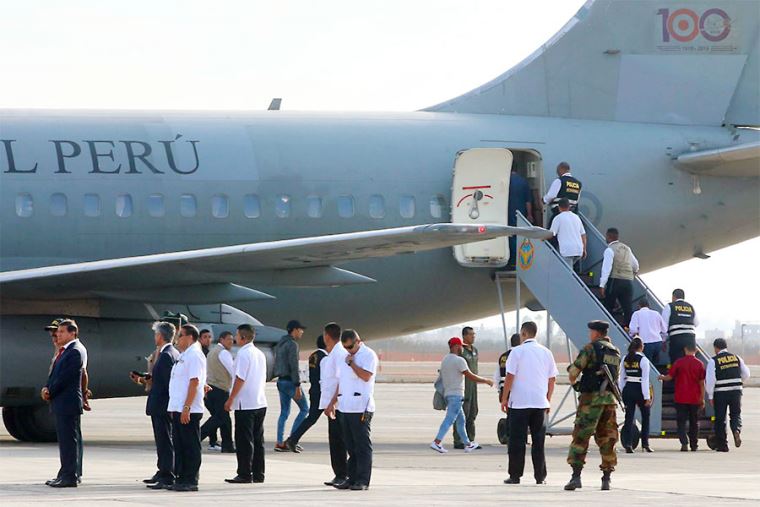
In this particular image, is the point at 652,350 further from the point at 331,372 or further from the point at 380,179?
the point at 331,372

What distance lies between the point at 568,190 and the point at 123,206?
20.9 feet

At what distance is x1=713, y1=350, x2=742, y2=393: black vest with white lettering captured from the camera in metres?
19.2

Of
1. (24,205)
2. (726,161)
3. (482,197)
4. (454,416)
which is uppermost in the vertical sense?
(726,161)

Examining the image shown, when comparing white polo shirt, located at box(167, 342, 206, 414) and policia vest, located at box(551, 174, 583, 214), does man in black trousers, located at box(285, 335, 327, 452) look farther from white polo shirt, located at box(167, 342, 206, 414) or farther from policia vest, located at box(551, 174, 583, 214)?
white polo shirt, located at box(167, 342, 206, 414)

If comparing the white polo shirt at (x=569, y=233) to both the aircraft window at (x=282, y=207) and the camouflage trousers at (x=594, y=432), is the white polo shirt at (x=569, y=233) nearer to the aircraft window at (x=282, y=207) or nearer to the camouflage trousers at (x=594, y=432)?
the aircraft window at (x=282, y=207)

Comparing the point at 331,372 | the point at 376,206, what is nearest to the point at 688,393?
the point at 376,206

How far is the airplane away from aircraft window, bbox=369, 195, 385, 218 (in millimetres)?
33

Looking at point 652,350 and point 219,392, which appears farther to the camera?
point 652,350

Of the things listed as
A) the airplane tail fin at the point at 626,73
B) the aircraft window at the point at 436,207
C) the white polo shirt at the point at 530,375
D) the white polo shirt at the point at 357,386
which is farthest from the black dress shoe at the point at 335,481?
the airplane tail fin at the point at 626,73

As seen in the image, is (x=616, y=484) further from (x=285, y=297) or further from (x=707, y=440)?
(x=285, y=297)

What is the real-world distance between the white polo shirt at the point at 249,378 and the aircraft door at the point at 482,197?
7362mm

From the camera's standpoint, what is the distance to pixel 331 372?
13203 millimetres

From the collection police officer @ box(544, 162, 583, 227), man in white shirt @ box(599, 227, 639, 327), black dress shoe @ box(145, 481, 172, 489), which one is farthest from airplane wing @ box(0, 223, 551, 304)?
man in white shirt @ box(599, 227, 639, 327)

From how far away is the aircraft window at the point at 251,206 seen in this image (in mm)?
19989
